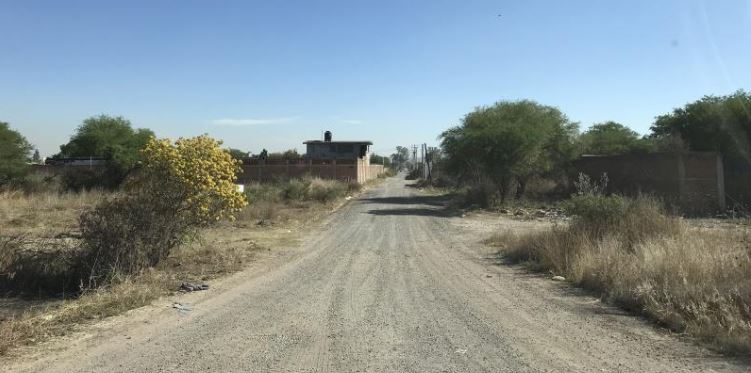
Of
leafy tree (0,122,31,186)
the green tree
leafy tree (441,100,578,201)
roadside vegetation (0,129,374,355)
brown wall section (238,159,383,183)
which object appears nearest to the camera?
roadside vegetation (0,129,374,355)

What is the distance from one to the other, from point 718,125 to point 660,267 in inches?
1297

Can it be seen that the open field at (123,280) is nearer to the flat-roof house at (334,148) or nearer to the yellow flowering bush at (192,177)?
the yellow flowering bush at (192,177)

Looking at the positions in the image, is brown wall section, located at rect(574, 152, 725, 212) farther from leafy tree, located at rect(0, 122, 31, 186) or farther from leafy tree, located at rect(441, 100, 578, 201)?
leafy tree, located at rect(0, 122, 31, 186)

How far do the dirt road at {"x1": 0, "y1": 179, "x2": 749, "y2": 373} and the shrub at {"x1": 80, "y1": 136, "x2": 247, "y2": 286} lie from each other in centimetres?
184

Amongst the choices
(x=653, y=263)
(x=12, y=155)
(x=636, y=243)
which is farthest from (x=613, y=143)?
(x=12, y=155)

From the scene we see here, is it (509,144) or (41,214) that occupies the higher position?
(509,144)

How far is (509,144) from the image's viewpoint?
32.8 metres

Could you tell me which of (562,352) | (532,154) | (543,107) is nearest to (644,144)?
(543,107)

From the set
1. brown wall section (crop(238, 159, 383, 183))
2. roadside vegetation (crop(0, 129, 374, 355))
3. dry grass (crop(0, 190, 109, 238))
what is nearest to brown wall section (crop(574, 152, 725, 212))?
roadside vegetation (crop(0, 129, 374, 355))

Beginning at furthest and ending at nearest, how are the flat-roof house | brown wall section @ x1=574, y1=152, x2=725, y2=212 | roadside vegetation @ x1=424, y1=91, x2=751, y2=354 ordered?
the flat-roof house < brown wall section @ x1=574, y1=152, x2=725, y2=212 < roadside vegetation @ x1=424, y1=91, x2=751, y2=354

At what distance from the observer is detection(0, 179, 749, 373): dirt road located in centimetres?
593

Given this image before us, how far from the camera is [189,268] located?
1265 cm

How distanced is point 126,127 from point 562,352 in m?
66.6

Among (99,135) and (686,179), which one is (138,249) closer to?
(686,179)
